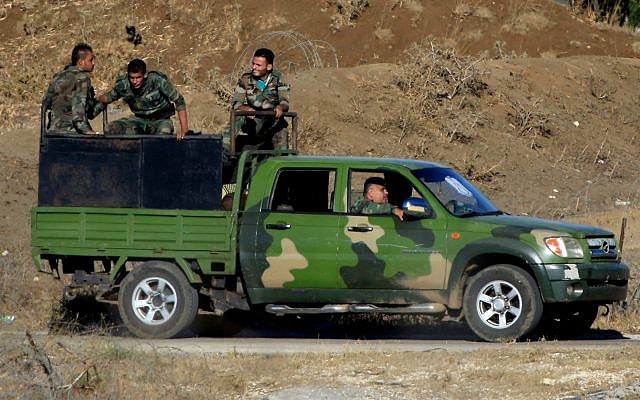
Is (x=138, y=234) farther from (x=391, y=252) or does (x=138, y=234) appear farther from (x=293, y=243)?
(x=391, y=252)

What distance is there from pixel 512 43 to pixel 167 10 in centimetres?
946

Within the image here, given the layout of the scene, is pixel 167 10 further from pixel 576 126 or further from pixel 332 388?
pixel 332 388

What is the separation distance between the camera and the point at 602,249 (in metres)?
12.2

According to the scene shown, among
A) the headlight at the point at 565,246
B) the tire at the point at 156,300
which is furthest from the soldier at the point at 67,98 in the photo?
the headlight at the point at 565,246

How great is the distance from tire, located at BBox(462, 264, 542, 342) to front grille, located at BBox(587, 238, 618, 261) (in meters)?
0.63

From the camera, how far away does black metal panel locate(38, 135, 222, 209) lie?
A: 1252 cm

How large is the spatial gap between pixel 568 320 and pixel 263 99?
3913 mm

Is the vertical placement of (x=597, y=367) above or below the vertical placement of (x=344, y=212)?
below

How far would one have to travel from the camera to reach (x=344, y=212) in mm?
12305

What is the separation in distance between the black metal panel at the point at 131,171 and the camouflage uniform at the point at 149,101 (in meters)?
1.12

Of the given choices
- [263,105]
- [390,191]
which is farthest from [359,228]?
[263,105]

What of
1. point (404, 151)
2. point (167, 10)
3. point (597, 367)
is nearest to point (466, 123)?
point (404, 151)

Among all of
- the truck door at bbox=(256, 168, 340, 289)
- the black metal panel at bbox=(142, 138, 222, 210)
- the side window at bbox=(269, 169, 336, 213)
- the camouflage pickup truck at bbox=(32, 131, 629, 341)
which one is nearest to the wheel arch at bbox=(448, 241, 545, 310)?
the camouflage pickup truck at bbox=(32, 131, 629, 341)

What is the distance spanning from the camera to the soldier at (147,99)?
13758 millimetres
